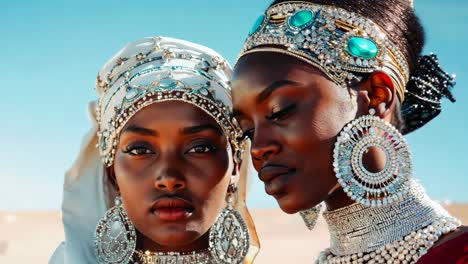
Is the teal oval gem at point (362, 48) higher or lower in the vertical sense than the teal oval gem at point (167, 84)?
lower

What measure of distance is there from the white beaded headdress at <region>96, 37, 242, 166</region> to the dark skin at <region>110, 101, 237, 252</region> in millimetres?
63

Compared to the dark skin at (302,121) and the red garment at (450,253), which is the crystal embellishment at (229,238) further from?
the red garment at (450,253)

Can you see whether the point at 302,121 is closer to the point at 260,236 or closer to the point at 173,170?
the point at 173,170

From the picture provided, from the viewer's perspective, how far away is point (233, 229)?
179 inches

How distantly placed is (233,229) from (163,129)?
80 centimetres

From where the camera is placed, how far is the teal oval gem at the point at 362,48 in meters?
A: 3.32

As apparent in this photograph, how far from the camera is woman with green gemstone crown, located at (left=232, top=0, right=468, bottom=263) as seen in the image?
3.18 meters

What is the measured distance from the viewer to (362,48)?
10.9ft

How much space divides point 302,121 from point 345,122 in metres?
0.19

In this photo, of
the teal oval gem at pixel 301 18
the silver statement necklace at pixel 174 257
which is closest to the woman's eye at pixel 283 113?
the teal oval gem at pixel 301 18

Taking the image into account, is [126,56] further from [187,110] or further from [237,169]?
[237,169]

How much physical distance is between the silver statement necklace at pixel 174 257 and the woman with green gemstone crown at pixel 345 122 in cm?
110

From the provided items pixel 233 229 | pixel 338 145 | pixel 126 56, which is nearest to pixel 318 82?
pixel 338 145

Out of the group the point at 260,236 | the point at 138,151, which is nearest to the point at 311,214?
the point at 138,151
